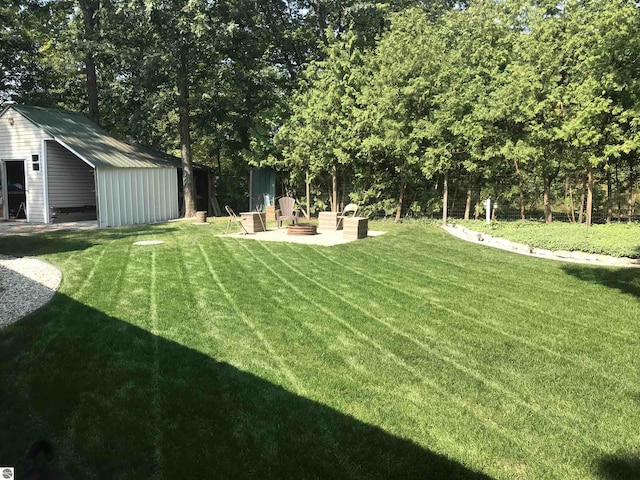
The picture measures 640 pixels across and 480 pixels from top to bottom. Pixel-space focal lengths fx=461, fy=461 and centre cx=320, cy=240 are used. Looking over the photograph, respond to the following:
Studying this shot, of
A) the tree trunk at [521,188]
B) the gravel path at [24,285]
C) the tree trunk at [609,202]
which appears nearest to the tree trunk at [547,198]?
the tree trunk at [521,188]

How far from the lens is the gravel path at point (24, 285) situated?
4.99 metres

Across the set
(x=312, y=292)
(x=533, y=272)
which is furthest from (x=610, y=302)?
(x=312, y=292)

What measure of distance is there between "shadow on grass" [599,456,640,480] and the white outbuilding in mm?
12976

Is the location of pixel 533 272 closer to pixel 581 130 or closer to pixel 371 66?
pixel 581 130

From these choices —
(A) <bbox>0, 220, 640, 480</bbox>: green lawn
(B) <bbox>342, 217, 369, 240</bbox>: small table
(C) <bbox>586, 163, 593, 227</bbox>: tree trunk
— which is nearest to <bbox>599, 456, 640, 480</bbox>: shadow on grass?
(A) <bbox>0, 220, 640, 480</bbox>: green lawn

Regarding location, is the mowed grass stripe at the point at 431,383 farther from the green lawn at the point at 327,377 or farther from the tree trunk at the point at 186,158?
the tree trunk at the point at 186,158

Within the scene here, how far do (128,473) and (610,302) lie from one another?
554 centimetres

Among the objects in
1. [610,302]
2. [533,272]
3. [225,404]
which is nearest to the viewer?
[225,404]

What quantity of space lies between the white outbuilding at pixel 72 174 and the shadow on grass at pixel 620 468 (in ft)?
42.6

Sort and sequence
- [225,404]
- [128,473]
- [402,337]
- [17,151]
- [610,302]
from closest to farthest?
[128,473] < [225,404] < [402,337] < [610,302] < [17,151]

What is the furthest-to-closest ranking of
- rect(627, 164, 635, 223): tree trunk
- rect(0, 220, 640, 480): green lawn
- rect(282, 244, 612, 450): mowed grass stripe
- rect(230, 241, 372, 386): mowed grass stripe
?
rect(627, 164, 635, 223): tree trunk, rect(230, 241, 372, 386): mowed grass stripe, rect(282, 244, 612, 450): mowed grass stripe, rect(0, 220, 640, 480): green lawn

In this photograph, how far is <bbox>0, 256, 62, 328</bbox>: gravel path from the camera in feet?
16.4

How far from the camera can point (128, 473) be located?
2.37m

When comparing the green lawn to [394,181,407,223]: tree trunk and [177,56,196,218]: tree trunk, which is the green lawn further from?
[177,56,196,218]: tree trunk
